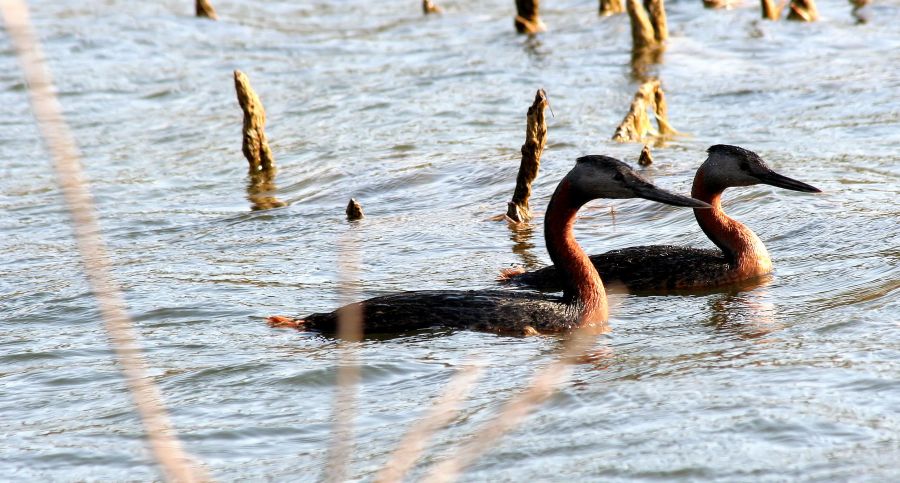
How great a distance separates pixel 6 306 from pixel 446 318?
3623 millimetres

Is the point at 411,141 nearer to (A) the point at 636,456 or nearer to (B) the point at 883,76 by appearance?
(B) the point at 883,76

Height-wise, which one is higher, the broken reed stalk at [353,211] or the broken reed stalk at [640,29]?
the broken reed stalk at [640,29]

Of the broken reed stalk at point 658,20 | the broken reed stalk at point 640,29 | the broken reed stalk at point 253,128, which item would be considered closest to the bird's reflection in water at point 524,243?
the broken reed stalk at point 253,128

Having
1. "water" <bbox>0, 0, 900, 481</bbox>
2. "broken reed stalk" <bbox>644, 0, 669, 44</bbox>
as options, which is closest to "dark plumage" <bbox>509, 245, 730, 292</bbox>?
"water" <bbox>0, 0, 900, 481</bbox>

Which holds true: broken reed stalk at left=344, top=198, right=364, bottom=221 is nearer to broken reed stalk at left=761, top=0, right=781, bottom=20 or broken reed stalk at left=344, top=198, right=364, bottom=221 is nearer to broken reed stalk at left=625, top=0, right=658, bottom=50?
broken reed stalk at left=625, top=0, right=658, bottom=50

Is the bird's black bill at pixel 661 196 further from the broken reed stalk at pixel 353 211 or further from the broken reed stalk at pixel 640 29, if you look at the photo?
the broken reed stalk at pixel 640 29

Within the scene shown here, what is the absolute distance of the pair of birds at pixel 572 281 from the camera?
26.2 ft

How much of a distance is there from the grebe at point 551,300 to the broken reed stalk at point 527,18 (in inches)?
552

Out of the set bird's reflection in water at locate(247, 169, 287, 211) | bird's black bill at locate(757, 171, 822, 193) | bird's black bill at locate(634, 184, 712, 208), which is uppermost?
bird's black bill at locate(634, 184, 712, 208)

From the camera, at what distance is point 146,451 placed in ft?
20.5

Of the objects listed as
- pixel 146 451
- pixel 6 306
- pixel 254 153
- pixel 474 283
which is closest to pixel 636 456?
pixel 146 451

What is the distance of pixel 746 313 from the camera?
842 centimetres

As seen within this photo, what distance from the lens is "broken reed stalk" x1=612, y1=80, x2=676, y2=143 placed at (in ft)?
47.2

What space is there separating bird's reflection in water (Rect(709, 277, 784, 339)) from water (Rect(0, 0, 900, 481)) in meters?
0.03
